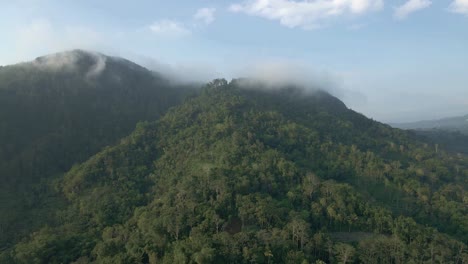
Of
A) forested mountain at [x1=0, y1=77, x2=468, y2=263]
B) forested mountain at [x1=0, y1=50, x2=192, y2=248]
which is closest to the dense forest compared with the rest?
forested mountain at [x1=0, y1=77, x2=468, y2=263]

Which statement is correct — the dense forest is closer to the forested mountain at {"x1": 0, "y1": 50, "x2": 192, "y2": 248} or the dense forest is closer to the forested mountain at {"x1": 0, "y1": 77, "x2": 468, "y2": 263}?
the forested mountain at {"x1": 0, "y1": 77, "x2": 468, "y2": 263}

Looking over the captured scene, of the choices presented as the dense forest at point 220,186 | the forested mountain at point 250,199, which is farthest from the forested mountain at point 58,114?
the forested mountain at point 250,199

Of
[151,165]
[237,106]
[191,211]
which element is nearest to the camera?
[191,211]

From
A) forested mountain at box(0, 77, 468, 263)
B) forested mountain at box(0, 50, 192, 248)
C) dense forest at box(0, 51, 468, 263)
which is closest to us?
forested mountain at box(0, 77, 468, 263)

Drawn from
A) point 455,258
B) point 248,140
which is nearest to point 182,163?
point 248,140

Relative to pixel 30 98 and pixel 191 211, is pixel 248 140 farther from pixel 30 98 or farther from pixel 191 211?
pixel 30 98

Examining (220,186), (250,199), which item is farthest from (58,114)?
(250,199)
